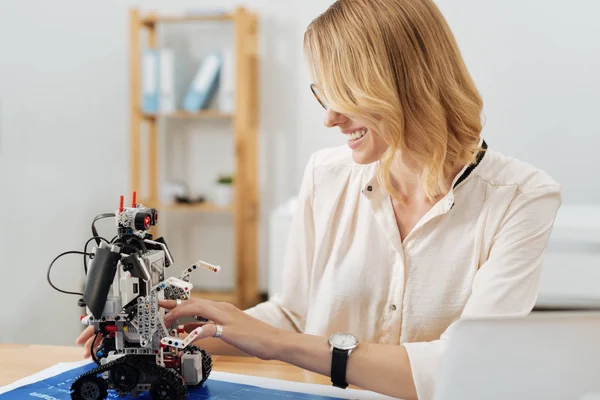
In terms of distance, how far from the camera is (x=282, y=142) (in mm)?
3570

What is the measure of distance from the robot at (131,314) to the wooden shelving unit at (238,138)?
235cm

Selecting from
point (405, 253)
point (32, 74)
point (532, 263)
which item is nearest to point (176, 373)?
point (405, 253)

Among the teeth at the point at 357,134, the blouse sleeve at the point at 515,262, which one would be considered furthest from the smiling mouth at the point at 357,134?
the blouse sleeve at the point at 515,262

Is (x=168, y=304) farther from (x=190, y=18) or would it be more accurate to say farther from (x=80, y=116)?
(x=80, y=116)

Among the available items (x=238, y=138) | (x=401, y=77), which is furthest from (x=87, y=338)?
(x=238, y=138)

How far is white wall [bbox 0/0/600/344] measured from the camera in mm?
2959

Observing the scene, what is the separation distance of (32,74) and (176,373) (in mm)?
2636

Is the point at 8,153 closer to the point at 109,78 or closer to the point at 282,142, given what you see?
the point at 109,78

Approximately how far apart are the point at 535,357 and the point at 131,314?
2.04 ft

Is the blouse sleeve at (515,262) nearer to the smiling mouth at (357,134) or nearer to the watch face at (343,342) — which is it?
the watch face at (343,342)

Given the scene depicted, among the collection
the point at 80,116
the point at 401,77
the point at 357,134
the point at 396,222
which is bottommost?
the point at 396,222

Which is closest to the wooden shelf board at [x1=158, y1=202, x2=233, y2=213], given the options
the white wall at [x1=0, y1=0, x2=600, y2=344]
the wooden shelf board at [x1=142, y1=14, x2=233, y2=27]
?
the white wall at [x1=0, y1=0, x2=600, y2=344]

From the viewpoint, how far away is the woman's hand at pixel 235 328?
1.02 metres

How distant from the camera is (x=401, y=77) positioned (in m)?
1.19
